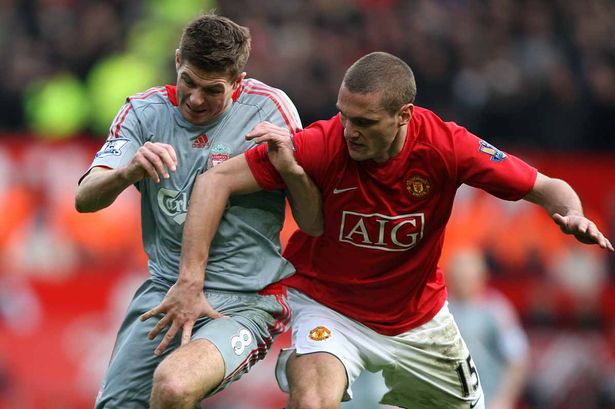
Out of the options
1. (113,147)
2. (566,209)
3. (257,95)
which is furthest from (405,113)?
(113,147)

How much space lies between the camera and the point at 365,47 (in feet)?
45.0

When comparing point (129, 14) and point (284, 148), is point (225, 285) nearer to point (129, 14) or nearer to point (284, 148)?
point (284, 148)

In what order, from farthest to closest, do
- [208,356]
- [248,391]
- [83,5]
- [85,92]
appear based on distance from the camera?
[83,5]
[85,92]
[248,391]
[208,356]

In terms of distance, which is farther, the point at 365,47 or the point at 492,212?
the point at 365,47

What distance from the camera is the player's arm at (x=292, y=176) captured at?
6.07 m

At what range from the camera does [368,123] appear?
6125 mm

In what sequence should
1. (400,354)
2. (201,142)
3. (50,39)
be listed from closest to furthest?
(201,142)
(400,354)
(50,39)

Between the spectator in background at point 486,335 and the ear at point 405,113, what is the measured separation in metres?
3.47

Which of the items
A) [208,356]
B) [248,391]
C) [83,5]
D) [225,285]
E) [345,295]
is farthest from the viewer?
[83,5]

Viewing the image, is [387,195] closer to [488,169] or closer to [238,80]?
[488,169]

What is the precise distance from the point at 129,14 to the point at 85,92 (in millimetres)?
1559

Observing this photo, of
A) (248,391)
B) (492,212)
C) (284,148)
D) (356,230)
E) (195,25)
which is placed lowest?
(248,391)

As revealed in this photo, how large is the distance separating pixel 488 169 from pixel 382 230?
64 centimetres

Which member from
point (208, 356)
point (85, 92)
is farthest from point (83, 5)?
point (208, 356)
